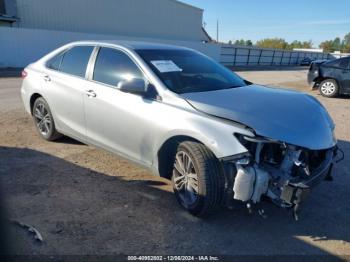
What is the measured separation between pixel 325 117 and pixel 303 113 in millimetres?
440

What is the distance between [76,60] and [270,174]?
3.18m

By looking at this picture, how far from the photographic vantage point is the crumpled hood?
313 cm

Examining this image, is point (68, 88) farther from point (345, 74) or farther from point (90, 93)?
point (345, 74)

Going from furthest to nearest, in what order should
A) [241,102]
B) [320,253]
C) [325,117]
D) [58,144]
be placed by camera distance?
[58,144], [325,117], [241,102], [320,253]

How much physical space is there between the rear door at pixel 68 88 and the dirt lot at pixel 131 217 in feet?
1.83

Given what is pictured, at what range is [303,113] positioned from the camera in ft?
11.7

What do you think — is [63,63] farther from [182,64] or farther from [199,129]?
[199,129]

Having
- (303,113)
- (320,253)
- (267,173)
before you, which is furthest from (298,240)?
(303,113)

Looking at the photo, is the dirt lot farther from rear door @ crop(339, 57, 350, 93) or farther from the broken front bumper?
rear door @ crop(339, 57, 350, 93)

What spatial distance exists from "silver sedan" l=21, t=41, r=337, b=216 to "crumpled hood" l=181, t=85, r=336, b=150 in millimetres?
11

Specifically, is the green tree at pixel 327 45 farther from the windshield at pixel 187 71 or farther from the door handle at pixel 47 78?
the door handle at pixel 47 78

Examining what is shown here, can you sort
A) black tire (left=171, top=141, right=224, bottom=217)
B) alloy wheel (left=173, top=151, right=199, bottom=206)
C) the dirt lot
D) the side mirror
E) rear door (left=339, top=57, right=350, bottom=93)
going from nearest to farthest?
the dirt lot < black tire (left=171, top=141, right=224, bottom=217) < alloy wheel (left=173, top=151, right=199, bottom=206) < the side mirror < rear door (left=339, top=57, right=350, bottom=93)

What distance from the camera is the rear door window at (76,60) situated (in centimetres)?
470

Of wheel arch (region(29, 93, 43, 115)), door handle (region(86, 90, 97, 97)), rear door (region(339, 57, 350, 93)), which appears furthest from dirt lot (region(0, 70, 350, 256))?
rear door (region(339, 57, 350, 93))
